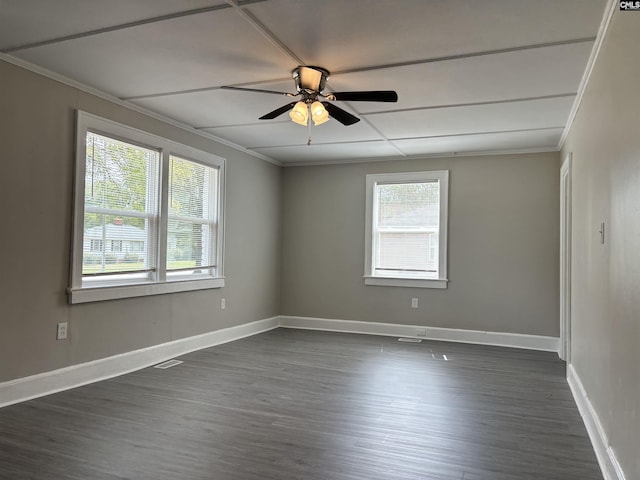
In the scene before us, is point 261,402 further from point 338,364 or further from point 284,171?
point 284,171

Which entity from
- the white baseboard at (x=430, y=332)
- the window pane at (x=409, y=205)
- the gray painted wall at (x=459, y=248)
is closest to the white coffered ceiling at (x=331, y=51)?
the gray painted wall at (x=459, y=248)

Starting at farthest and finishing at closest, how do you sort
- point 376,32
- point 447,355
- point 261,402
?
1. point 447,355
2. point 261,402
3. point 376,32

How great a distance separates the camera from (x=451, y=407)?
348cm

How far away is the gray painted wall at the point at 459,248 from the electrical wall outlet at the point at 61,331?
3.54 metres

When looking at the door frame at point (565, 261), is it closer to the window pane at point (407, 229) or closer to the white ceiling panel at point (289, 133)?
the window pane at point (407, 229)

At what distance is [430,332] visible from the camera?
6164mm

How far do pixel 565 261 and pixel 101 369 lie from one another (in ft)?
14.3

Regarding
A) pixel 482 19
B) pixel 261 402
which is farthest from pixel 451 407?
pixel 482 19

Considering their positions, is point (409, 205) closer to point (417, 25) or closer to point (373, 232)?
point (373, 232)

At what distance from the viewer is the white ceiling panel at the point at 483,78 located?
3066mm

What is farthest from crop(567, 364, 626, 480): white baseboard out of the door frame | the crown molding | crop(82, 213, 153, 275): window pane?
the crown molding

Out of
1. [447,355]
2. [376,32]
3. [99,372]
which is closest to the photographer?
[376,32]

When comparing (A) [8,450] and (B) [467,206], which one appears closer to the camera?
(A) [8,450]

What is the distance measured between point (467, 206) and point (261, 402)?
3.75 m
